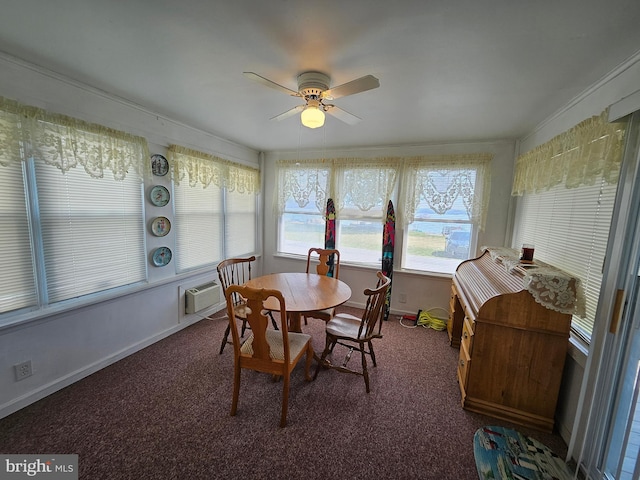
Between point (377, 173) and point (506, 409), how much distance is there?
107 inches

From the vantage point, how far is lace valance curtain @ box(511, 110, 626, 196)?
139cm

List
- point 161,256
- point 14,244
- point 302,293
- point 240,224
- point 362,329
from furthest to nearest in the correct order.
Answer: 1. point 240,224
2. point 161,256
3. point 302,293
4. point 362,329
5. point 14,244

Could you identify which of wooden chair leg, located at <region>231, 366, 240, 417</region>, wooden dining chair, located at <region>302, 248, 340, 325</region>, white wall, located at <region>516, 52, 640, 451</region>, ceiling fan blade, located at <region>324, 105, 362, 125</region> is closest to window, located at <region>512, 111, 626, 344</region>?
white wall, located at <region>516, 52, 640, 451</region>

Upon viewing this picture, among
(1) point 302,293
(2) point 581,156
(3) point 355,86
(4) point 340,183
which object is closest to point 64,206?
(1) point 302,293

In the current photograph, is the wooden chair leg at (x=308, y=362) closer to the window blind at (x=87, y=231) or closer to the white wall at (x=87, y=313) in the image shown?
the white wall at (x=87, y=313)

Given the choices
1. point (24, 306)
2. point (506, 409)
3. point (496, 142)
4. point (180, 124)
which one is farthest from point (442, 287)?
point (24, 306)

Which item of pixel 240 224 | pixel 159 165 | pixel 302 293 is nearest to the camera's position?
pixel 302 293

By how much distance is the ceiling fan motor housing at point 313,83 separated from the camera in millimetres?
1588

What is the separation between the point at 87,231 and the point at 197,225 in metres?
1.11

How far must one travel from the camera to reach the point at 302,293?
7.20 feet

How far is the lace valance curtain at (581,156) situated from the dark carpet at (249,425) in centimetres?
172

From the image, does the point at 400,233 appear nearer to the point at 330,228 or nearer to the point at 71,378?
the point at 330,228

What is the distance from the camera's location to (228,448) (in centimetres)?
150

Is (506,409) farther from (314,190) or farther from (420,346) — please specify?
(314,190)
